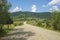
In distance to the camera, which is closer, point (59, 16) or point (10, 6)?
point (10, 6)

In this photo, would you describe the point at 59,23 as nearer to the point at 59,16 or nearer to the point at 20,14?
the point at 59,16

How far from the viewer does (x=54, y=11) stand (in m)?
39.3

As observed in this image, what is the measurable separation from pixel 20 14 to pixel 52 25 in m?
132

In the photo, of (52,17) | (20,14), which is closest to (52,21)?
(52,17)

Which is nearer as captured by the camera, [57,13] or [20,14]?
[57,13]

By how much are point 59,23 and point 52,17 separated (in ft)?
8.68

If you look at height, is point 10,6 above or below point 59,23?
above

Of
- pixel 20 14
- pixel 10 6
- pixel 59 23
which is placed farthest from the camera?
pixel 20 14

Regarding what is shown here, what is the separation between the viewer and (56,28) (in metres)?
37.4

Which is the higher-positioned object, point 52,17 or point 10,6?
point 10,6

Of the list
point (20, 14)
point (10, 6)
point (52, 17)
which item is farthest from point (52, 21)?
point (20, 14)

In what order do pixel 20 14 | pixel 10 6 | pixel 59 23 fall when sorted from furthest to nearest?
pixel 20 14, pixel 59 23, pixel 10 6

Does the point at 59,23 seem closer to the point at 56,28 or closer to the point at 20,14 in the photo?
the point at 56,28

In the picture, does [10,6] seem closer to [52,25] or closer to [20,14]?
[52,25]
